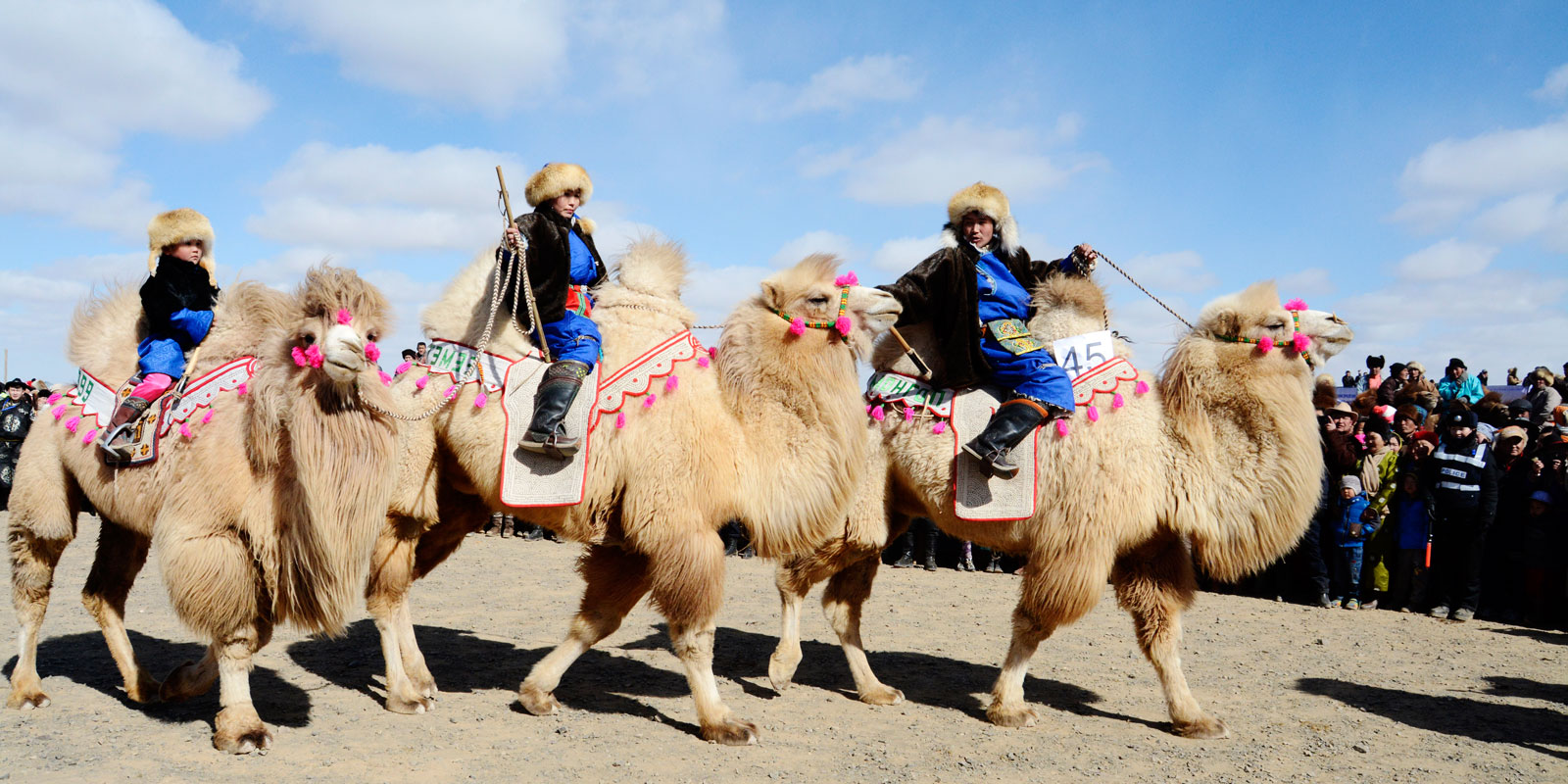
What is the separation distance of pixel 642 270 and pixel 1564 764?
5.38m

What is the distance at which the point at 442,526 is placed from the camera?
6168mm

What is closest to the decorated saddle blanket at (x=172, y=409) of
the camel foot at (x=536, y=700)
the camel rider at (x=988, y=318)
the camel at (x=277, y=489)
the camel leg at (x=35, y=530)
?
the camel at (x=277, y=489)

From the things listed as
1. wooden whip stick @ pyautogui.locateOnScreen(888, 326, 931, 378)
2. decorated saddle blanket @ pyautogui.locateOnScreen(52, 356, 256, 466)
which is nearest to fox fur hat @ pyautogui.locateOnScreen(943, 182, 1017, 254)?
wooden whip stick @ pyautogui.locateOnScreen(888, 326, 931, 378)

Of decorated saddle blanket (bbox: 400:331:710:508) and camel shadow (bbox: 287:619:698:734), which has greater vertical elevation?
decorated saddle blanket (bbox: 400:331:710:508)

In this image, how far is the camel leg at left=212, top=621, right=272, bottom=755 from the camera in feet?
15.2

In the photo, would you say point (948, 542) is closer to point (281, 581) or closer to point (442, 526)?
point (442, 526)

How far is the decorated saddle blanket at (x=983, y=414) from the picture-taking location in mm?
5629

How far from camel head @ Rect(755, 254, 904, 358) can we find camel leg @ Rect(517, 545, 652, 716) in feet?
5.05

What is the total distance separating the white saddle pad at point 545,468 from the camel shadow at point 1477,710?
486cm

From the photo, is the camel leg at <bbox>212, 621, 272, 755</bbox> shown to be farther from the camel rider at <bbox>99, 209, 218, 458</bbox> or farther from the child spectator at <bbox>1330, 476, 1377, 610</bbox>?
the child spectator at <bbox>1330, 476, 1377, 610</bbox>

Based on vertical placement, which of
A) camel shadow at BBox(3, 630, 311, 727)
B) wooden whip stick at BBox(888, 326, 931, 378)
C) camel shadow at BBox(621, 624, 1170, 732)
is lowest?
camel shadow at BBox(3, 630, 311, 727)

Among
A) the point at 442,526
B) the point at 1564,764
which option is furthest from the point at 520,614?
the point at 1564,764

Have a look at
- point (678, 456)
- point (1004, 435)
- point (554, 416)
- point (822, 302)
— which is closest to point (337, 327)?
point (554, 416)

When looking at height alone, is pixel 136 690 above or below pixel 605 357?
below
